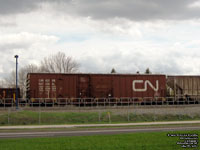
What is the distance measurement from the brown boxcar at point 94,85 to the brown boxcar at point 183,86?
136cm

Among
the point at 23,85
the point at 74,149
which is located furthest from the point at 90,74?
the point at 23,85

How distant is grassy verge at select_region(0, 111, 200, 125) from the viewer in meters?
27.7

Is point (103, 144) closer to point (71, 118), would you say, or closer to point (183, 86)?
point (71, 118)

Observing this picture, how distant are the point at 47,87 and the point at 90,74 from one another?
5.75 meters

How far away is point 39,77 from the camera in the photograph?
119ft

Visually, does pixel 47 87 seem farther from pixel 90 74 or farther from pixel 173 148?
pixel 173 148

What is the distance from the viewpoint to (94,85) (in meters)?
38.3

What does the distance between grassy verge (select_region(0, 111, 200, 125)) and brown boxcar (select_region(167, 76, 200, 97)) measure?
9071 millimetres

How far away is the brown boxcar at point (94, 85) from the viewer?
36375 mm

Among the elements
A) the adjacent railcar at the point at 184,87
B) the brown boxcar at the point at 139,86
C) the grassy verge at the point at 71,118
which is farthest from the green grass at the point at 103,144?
the adjacent railcar at the point at 184,87

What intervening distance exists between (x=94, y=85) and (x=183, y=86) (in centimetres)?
1237

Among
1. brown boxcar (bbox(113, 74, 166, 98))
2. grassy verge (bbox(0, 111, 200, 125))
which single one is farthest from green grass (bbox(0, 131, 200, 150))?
brown boxcar (bbox(113, 74, 166, 98))

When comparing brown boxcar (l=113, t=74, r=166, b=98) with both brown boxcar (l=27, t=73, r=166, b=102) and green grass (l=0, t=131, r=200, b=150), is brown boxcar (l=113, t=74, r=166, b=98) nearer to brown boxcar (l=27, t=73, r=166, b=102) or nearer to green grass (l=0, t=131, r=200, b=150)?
brown boxcar (l=27, t=73, r=166, b=102)

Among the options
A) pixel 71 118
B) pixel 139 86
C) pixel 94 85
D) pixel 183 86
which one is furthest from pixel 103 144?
pixel 183 86
